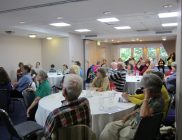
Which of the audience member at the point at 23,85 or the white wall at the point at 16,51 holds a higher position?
the white wall at the point at 16,51

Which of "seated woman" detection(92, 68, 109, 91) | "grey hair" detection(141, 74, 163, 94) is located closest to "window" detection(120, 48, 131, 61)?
"seated woman" detection(92, 68, 109, 91)

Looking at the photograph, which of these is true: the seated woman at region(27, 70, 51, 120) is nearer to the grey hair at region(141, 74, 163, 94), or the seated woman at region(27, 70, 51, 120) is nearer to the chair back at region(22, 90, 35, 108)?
the chair back at region(22, 90, 35, 108)

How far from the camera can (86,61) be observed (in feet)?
39.6

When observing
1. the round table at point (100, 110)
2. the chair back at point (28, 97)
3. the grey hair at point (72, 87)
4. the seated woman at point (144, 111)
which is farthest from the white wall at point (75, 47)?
the grey hair at point (72, 87)

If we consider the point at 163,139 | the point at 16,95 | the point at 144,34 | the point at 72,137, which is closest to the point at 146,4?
the point at 163,139

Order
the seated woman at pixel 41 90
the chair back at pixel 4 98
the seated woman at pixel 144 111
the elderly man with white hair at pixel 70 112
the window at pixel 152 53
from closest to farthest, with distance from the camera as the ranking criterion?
the elderly man with white hair at pixel 70 112 < the seated woman at pixel 144 111 < the seated woman at pixel 41 90 < the chair back at pixel 4 98 < the window at pixel 152 53

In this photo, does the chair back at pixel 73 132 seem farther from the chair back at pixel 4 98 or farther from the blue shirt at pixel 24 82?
the blue shirt at pixel 24 82

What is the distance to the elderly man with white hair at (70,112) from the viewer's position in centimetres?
192

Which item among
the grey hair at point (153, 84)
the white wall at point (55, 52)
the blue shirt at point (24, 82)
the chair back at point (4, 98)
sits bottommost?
the chair back at point (4, 98)

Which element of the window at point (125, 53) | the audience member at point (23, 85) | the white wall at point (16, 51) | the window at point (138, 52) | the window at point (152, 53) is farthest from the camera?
the window at point (125, 53)

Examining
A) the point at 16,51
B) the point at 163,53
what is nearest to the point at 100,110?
the point at 16,51

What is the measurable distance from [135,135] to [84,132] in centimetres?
55

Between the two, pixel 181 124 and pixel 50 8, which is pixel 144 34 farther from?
pixel 181 124

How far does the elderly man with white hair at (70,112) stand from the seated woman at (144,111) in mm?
401
